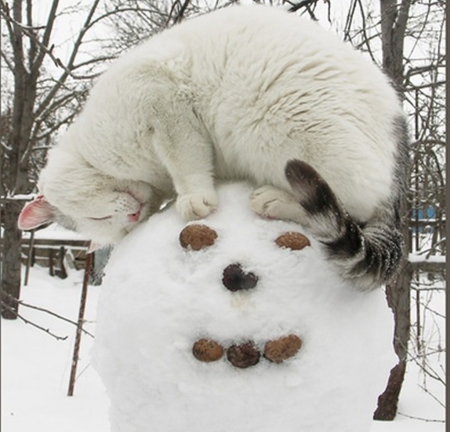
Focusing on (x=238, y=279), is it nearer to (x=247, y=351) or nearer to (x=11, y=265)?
(x=247, y=351)

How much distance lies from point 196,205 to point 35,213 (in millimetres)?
514

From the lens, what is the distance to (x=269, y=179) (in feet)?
4.21

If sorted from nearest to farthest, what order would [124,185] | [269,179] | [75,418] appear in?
1. [269,179]
2. [124,185]
3. [75,418]

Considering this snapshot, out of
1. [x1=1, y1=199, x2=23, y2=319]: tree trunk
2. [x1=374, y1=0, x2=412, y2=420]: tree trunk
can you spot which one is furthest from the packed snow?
[x1=1, y1=199, x2=23, y2=319]: tree trunk

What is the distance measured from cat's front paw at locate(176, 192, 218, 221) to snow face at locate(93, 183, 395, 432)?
1.7 inches

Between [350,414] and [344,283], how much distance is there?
275 mm

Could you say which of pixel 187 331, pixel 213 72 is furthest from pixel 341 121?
pixel 187 331

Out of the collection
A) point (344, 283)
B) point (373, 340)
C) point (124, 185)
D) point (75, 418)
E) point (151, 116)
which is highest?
point (151, 116)

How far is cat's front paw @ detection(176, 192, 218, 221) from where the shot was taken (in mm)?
1233

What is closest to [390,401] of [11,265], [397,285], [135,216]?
[397,285]

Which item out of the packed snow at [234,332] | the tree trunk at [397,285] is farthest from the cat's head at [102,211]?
the tree trunk at [397,285]

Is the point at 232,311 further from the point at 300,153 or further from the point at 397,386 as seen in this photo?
the point at 397,386

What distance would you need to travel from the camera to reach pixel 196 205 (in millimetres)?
1229

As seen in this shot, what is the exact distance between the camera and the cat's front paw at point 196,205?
123 cm
